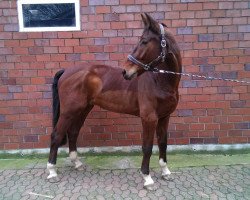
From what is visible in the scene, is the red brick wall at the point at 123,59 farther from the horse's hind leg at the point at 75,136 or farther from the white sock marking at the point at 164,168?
the white sock marking at the point at 164,168

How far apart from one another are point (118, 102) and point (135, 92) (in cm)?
28

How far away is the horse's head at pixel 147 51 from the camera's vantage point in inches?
126

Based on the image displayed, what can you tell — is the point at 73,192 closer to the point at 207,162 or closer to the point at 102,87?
the point at 102,87

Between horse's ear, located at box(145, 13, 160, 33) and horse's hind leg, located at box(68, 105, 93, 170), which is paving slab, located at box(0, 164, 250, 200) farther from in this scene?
horse's ear, located at box(145, 13, 160, 33)

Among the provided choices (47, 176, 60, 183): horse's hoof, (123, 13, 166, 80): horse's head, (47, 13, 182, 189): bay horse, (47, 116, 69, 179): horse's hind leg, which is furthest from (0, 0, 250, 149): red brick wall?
(123, 13, 166, 80): horse's head

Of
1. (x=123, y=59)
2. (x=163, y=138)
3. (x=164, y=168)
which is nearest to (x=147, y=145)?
(x=163, y=138)

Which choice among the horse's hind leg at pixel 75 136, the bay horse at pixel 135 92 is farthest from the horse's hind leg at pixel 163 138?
the horse's hind leg at pixel 75 136

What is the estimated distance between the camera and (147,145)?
11.8 feet

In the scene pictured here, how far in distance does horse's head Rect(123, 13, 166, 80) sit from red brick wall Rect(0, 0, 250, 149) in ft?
3.81

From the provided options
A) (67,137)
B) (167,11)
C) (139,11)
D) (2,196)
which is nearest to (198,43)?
(167,11)

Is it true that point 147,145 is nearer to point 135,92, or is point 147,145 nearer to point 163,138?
point 163,138

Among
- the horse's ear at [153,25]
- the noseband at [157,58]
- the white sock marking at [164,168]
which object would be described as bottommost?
the white sock marking at [164,168]

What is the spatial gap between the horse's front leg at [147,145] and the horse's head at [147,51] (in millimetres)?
692

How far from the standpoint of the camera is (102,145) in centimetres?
470
